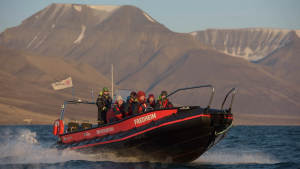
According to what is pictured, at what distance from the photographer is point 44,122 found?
4528 inches

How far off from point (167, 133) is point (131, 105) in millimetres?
1865

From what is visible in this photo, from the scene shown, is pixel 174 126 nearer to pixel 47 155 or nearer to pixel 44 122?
pixel 47 155

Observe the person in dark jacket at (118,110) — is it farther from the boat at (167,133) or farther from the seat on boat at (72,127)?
the seat on boat at (72,127)

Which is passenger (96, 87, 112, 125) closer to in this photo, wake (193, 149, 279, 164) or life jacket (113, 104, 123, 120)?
life jacket (113, 104, 123, 120)

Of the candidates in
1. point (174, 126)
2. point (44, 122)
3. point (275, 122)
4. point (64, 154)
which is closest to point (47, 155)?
point (64, 154)

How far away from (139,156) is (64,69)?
168 m

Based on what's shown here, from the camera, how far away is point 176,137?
18.4 metres

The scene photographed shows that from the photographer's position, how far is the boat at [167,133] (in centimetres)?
1814

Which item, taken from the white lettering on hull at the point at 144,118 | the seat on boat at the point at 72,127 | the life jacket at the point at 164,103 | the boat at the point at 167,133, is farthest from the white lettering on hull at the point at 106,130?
the seat on boat at the point at 72,127

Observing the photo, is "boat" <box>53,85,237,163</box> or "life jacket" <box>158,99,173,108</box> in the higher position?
"life jacket" <box>158,99,173,108</box>

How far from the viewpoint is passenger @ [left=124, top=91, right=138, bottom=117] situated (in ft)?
62.8

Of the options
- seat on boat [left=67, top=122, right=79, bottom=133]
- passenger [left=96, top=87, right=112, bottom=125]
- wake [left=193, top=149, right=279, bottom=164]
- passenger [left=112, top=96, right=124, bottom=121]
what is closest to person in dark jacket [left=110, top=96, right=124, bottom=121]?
passenger [left=112, top=96, right=124, bottom=121]

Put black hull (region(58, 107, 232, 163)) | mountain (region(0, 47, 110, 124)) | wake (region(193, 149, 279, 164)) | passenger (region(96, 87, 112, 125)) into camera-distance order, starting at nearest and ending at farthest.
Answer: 1. black hull (region(58, 107, 232, 163))
2. passenger (region(96, 87, 112, 125))
3. wake (region(193, 149, 279, 164))
4. mountain (region(0, 47, 110, 124))

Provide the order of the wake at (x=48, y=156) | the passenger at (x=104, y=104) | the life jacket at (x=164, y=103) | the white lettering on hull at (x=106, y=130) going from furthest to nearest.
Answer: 1. the passenger at (x=104, y=104)
2. the wake at (x=48, y=156)
3. the white lettering on hull at (x=106, y=130)
4. the life jacket at (x=164, y=103)
